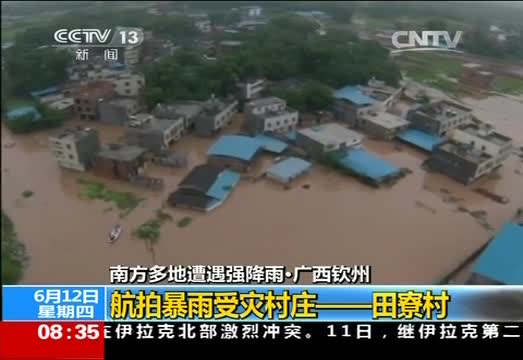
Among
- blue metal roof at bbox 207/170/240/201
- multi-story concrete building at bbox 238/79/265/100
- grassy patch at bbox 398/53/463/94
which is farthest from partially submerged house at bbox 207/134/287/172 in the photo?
grassy patch at bbox 398/53/463/94

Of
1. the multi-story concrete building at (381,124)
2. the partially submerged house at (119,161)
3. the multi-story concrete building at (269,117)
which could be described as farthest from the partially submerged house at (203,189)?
the multi-story concrete building at (381,124)

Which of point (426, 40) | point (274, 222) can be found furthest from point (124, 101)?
point (426, 40)

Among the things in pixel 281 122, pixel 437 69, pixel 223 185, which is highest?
pixel 437 69

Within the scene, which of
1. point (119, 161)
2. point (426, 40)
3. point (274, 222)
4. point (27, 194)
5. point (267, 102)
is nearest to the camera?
point (27, 194)

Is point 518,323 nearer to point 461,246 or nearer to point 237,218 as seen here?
point 461,246

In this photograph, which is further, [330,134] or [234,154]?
[330,134]

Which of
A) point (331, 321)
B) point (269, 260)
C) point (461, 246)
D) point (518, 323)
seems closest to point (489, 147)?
point (461, 246)

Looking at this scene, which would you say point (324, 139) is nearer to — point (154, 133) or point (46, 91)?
point (154, 133)
